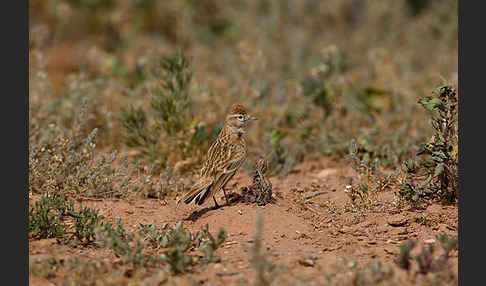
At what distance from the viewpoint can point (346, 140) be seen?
806 centimetres

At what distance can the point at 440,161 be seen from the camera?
5.79 metres

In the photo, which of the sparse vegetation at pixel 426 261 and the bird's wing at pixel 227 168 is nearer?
the sparse vegetation at pixel 426 261

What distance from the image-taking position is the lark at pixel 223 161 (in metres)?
6.09

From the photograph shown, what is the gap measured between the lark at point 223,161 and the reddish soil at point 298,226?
0.79 ft

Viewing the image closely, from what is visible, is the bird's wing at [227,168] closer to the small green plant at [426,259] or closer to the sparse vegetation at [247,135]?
the sparse vegetation at [247,135]

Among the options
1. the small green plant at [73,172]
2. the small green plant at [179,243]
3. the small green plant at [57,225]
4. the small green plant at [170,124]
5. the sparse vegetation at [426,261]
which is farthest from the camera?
the small green plant at [170,124]

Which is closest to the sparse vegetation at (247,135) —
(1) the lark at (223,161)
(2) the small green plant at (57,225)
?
(2) the small green plant at (57,225)

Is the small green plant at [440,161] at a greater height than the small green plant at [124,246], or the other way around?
the small green plant at [440,161]

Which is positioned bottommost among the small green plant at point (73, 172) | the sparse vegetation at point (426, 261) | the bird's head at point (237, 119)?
the sparse vegetation at point (426, 261)

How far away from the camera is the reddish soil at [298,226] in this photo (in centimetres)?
492

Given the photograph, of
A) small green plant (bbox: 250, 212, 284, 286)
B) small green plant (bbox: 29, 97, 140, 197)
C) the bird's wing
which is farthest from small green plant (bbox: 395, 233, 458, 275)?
small green plant (bbox: 29, 97, 140, 197)

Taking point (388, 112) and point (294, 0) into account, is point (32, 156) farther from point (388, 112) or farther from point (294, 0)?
point (294, 0)

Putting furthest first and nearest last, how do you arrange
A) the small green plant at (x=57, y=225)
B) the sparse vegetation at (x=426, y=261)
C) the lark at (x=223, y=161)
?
the lark at (x=223, y=161) → the small green plant at (x=57, y=225) → the sparse vegetation at (x=426, y=261)

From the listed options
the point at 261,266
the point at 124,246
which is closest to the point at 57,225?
the point at 124,246
